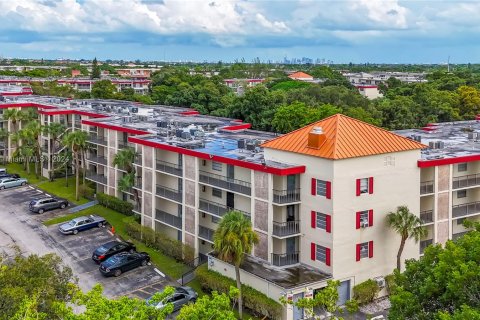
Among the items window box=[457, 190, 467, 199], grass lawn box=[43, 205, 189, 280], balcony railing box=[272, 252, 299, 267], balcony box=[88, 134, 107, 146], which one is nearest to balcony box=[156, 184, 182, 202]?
grass lawn box=[43, 205, 189, 280]

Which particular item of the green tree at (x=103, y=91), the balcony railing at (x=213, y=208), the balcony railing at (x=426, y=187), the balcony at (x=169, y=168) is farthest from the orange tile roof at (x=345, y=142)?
the green tree at (x=103, y=91)

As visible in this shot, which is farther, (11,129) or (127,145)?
(11,129)

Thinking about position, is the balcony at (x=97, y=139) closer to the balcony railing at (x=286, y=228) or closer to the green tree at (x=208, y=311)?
the balcony railing at (x=286, y=228)

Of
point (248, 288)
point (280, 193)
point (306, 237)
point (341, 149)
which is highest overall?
point (341, 149)

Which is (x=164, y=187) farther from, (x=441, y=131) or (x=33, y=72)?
(x=33, y=72)

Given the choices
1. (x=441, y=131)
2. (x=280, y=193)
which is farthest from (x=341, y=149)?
(x=441, y=131)

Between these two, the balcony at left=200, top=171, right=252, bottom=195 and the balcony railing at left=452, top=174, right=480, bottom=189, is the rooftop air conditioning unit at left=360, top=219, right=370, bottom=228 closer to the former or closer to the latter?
the balcony at left=200, top=171, right=252, bottom=195

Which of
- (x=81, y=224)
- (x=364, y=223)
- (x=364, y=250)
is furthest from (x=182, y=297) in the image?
(x=81, y=224)
